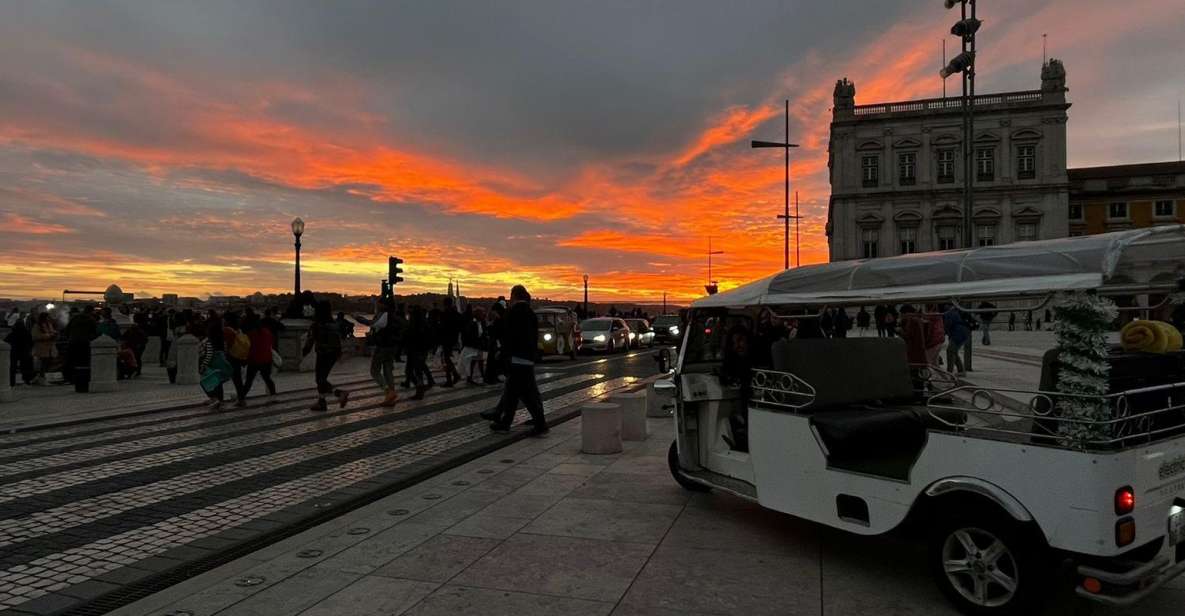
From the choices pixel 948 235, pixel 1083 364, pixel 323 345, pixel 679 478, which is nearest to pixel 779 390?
pixel 1083 364

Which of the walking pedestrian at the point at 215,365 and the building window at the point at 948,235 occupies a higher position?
the building window at the point at 948,235

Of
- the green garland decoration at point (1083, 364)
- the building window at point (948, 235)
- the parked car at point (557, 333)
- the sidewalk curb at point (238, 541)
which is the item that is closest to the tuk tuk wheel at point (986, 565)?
the green garland decoration at point (1083, 364)

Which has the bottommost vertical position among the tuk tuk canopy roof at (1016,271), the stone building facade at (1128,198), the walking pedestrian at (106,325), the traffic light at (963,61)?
the walking pedestrian at (106,325)

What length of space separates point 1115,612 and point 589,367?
18.7m

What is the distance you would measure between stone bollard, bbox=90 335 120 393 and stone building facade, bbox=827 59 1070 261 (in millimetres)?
68032

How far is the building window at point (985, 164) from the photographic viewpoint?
2800 inches

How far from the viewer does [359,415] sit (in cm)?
1178

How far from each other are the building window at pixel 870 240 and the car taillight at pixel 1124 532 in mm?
75391

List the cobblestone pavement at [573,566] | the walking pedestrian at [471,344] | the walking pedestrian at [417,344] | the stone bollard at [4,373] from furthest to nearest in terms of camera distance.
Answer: the walking pedestrian at [471,344], the walking pedestrian at [417,344], the stone bollard at [4,373], the cobblestone pavement at [573,566]

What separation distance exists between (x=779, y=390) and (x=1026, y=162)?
78.7 metres

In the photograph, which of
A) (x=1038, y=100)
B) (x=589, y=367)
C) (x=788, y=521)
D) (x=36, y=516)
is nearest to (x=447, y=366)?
(x=589, y=367)

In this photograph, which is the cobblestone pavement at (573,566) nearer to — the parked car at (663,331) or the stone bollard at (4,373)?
the stone bollard at (4,373)

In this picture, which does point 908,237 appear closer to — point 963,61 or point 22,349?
point 963,61

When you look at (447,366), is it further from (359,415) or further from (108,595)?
(108,595)
